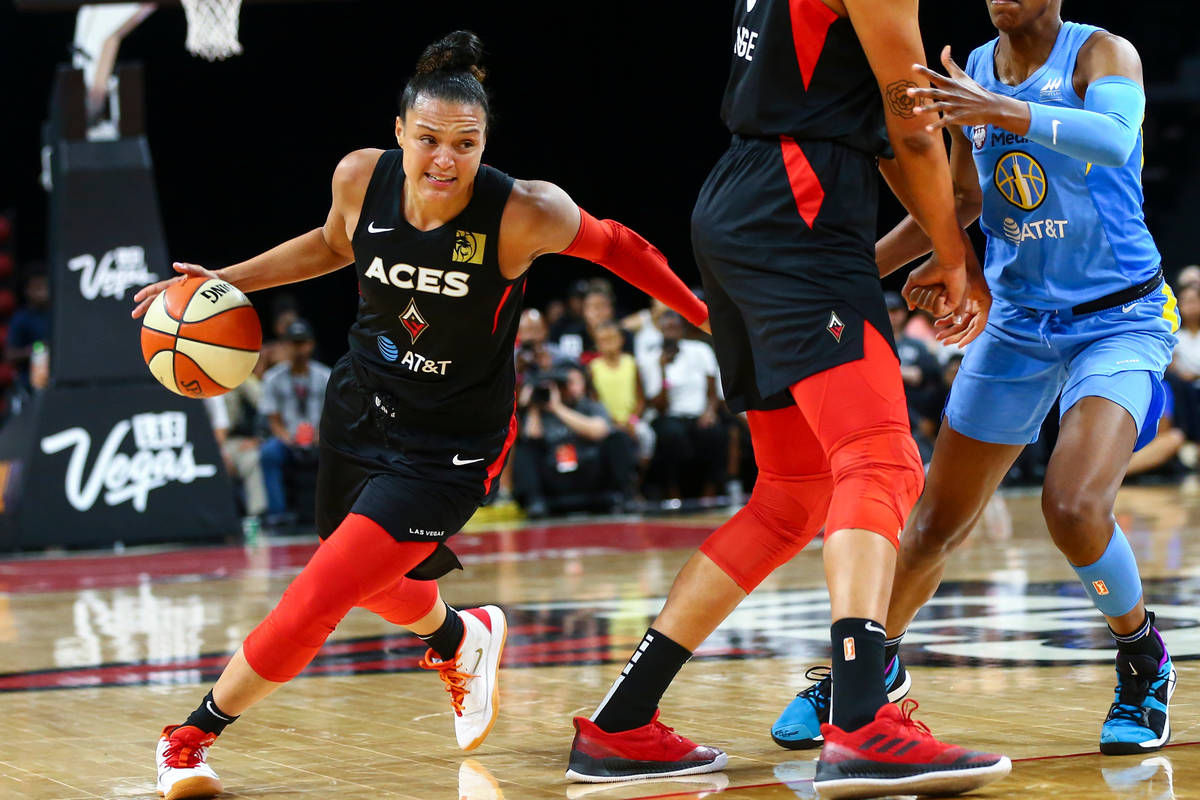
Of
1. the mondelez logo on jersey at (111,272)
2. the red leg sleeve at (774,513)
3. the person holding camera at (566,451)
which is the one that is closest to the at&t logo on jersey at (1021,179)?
the red leg sleeve at (774,513)

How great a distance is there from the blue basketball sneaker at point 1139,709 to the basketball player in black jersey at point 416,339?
4.67 ft

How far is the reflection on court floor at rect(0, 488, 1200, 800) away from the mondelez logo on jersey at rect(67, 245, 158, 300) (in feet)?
8.45

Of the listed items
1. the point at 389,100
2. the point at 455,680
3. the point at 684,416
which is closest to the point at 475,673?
the point at 455,680

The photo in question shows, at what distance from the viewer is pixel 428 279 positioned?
3873 mm

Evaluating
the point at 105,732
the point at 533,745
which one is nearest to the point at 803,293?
the point at 533,745

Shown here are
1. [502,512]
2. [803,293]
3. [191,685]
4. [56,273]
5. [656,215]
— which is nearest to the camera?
[803,293]

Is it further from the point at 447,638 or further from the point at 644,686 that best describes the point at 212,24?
the point at 644,686

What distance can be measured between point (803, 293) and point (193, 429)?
28.4ft

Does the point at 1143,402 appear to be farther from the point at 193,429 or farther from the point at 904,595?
the point at 193,429

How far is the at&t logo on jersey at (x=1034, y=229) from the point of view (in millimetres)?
4078

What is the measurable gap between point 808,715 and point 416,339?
4.58ft

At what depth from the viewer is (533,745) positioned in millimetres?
4117

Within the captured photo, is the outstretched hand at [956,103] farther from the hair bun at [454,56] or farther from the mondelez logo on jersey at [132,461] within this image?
the mondelez logo on jersey at [132,461]

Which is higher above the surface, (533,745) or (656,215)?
(656,215)
